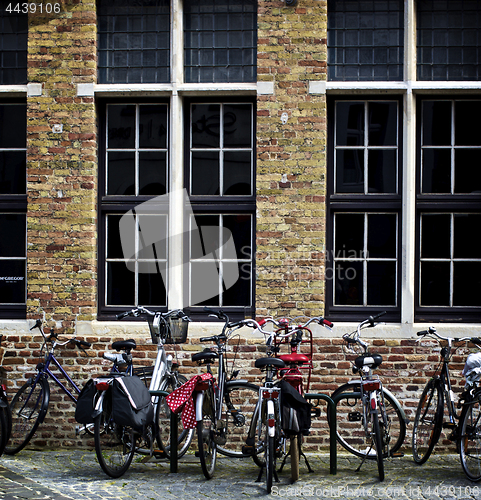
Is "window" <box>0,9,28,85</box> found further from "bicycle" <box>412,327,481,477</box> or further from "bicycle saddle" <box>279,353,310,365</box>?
"bicycle" <box>412,327,481,477</box>

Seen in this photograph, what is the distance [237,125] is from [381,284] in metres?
2.21

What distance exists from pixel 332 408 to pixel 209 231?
234 centimetres

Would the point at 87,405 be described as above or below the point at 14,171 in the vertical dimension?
below

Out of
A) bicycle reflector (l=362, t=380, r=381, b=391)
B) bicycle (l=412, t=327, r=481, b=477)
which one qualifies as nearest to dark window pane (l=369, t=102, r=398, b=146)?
bicycle (l=412, t=327, r=481, b=477)

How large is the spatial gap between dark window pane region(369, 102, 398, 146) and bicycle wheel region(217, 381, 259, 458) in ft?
9.14

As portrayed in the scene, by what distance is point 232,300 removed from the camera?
671cm

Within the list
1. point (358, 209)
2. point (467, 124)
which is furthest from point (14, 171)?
point (467, 124)

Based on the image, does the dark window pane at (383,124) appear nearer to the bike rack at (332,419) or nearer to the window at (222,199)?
Answer: the window at (222,199)

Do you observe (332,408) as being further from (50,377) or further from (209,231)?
(50,377)

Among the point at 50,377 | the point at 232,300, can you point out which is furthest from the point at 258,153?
→ the point at 50,377

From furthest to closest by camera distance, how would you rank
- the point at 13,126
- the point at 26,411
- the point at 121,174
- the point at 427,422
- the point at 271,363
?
1. the point at 13,126
2. the point at 121,174
3. the point at 26,411
4. the point at 427,422
5. the point at 271,363

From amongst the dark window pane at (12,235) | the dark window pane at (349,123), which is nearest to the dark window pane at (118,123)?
the dark window pane at (12,235)

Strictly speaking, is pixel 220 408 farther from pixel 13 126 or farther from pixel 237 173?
pixel 13 126

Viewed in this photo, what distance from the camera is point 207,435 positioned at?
5273 millimetres
